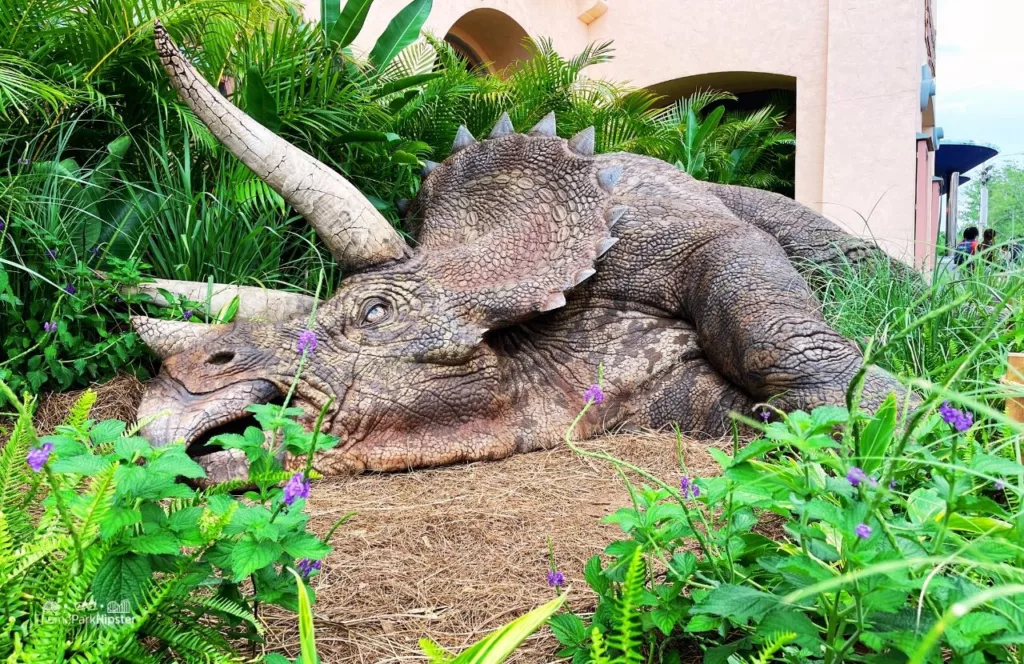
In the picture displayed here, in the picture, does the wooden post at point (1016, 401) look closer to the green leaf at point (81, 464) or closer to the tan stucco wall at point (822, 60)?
the green leaf at point (81, 464)

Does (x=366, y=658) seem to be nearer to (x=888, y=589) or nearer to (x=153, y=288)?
(x=888, y=589)

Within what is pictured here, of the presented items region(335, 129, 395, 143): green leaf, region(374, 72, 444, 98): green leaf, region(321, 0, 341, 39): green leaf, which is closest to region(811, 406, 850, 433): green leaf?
region(335, 129, 395, 143): green leaf

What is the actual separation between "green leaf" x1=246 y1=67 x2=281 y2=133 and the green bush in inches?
106

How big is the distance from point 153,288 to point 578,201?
1.70 m

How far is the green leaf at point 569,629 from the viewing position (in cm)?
118

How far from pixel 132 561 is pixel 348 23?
3829mm

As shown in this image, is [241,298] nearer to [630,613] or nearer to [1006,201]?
[630,613]

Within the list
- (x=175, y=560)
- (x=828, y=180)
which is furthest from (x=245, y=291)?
(x=828, y=180)

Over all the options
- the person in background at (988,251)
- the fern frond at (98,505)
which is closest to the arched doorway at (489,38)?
the person in background at (988,251)

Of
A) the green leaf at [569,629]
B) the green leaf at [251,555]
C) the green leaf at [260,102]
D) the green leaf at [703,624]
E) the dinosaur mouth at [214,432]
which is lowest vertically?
the dinosaur mouth at [214,432]

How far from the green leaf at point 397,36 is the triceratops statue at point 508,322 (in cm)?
177

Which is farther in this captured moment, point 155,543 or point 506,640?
point 155,543

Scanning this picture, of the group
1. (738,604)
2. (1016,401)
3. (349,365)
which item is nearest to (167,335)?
(349,365)

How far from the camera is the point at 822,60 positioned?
10.0 m
